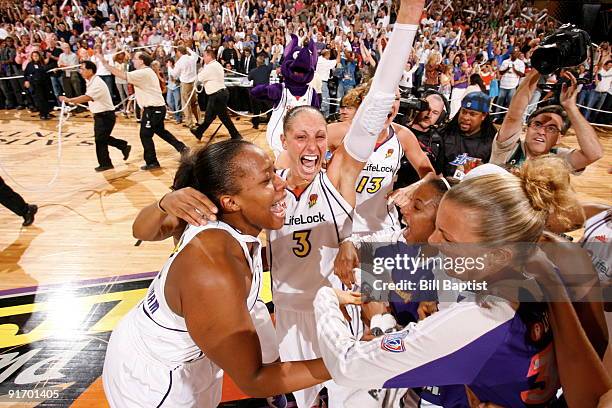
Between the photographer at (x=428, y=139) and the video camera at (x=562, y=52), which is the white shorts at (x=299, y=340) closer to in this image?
the photographer at (x=428, y=139)

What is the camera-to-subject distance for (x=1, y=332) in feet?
11.6

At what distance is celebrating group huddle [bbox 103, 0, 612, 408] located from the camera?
121cm

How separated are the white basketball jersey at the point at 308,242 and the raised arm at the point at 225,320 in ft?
3.17

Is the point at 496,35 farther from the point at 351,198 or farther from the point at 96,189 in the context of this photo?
the point at 351,198

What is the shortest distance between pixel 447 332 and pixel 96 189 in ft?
21.6

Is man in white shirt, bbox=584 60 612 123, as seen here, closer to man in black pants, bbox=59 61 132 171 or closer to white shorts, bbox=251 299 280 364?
man in black pants, bbox=59 61 132 171

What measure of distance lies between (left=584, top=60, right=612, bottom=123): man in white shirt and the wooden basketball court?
121 inches

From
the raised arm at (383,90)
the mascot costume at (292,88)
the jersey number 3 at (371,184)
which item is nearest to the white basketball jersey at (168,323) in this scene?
the raised arm at (383,90)

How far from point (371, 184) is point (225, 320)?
→ 2215 millimetres

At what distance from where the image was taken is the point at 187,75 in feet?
33.0

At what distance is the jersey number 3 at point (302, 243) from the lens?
2492 mm

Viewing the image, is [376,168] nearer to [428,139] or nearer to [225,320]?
[428,139]

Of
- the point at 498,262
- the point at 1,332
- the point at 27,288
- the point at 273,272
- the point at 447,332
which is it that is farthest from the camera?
the point at 27,288

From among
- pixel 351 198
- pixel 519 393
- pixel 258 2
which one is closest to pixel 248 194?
pixel 351 198
